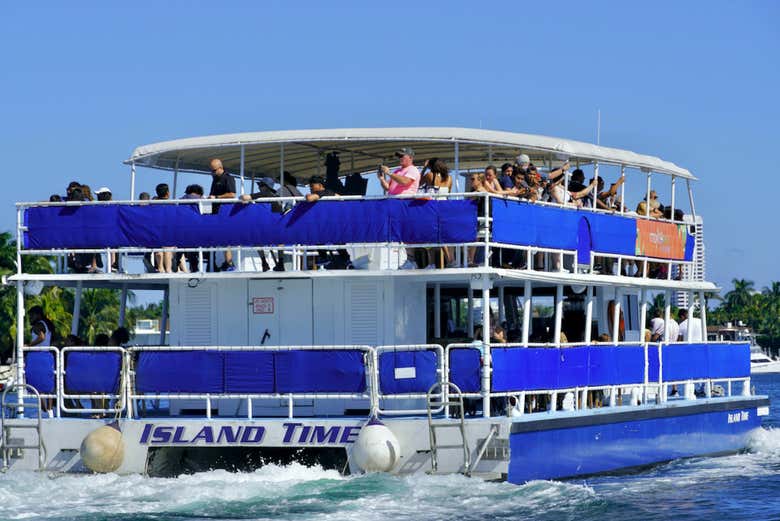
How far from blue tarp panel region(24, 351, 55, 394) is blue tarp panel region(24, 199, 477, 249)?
1.74 metres

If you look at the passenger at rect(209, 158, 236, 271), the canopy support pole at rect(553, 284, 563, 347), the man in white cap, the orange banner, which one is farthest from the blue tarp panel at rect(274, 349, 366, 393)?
the orange banner

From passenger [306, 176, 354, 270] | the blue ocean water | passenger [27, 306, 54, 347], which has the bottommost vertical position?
the blue ocean water

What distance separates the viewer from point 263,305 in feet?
66.5

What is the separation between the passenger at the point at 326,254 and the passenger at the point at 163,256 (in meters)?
2.09

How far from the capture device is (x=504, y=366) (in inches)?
724

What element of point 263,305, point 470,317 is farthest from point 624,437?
point 263,305

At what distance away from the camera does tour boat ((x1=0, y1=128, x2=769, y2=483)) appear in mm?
→ 18156

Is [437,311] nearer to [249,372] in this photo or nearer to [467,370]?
[467,370]

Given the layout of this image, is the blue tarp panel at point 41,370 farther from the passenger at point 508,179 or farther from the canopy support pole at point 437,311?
the passenger at point 508,179

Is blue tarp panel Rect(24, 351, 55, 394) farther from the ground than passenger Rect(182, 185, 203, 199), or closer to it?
closer to it

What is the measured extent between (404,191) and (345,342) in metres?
2.25

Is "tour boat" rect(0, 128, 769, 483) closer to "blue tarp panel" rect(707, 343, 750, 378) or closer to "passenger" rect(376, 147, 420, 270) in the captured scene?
"passenger" rect(376, 147, 420, 270)

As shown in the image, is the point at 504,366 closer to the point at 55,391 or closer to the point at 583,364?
the point at 583,364

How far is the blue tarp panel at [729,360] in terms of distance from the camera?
2454 centimetres
